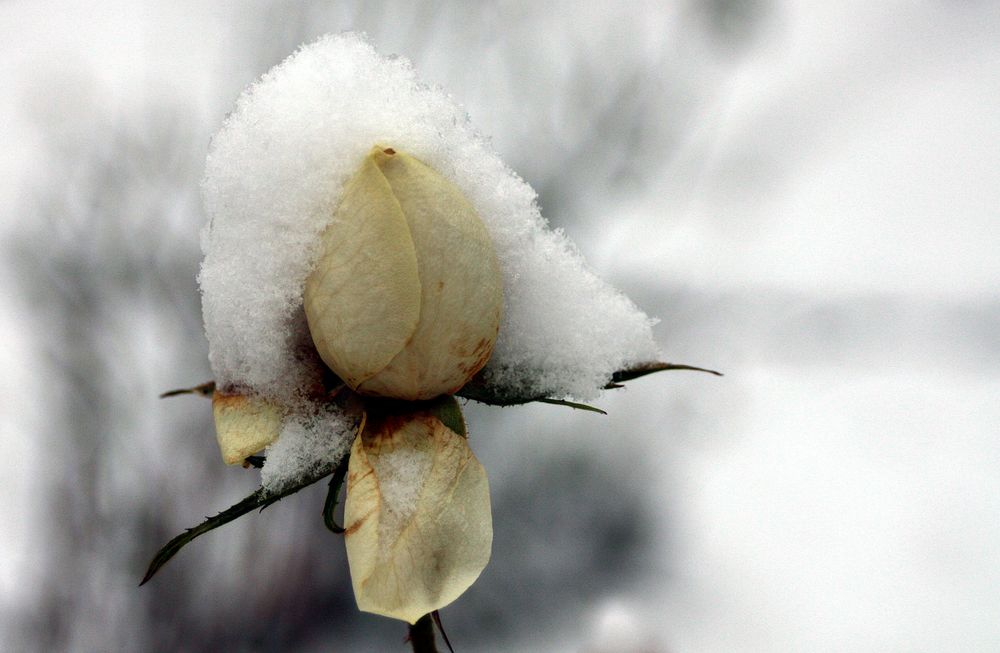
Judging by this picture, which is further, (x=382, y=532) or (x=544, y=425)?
(x=544, y=425)

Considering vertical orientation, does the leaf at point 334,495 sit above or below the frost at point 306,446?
below

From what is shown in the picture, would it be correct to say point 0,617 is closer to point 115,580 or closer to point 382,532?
point 115,580

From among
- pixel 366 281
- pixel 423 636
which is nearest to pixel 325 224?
pixel 366 281

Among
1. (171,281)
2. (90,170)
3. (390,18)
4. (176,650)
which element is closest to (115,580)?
(176,650)

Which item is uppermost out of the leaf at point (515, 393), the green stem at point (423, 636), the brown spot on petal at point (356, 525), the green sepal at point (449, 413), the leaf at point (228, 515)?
the leaf at point (515, 393)
